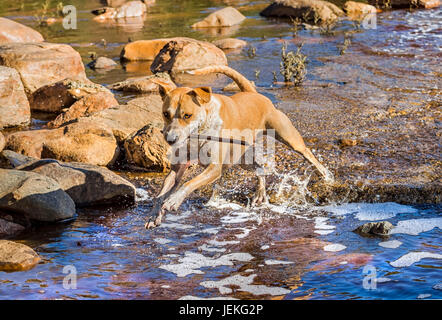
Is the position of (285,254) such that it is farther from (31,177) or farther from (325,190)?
(31,177)

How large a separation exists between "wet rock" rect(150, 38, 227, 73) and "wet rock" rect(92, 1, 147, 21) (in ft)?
32.5

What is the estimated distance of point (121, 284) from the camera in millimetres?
5598

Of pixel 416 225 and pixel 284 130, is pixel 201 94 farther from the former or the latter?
pixel 416 225

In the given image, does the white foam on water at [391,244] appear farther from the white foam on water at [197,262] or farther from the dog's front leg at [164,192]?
the dog's front leg at [164,192]

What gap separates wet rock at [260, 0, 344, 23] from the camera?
69.8ft

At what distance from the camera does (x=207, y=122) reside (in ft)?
20.7

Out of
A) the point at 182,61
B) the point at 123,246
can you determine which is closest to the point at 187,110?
the point at 123,246

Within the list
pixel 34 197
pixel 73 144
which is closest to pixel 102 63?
pixel 73 144

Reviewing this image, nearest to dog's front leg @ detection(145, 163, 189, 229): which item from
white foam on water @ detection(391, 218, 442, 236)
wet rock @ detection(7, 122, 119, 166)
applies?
white foam on water @ detection(391, 218, 442, 236)

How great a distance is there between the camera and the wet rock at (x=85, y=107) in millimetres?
10859

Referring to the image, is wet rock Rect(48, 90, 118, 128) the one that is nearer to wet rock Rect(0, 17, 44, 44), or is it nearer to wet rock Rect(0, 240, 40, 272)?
wet rock Rect(0, 240, 40, 272)

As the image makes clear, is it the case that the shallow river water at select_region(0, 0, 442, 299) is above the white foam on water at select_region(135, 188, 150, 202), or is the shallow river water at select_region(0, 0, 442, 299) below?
below

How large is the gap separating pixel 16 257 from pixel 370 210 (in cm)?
404

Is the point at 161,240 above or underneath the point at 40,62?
underneath
